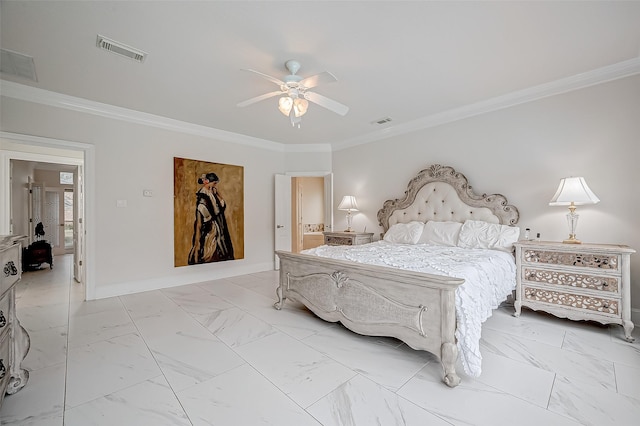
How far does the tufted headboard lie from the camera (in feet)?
12.2

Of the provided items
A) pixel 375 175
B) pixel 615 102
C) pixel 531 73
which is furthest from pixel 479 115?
pixel 375 175

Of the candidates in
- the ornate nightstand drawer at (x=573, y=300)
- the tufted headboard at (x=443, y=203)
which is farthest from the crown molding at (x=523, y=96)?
the ornate nightstand drawer at (x=573, y=300)

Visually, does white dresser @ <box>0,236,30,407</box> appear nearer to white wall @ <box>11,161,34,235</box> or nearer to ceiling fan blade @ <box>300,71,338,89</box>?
ceiling fan blade @ <box>300,71,338,89</box>

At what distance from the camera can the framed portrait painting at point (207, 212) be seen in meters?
4.56

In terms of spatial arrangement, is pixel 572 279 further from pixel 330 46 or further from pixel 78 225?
pixel 78 225

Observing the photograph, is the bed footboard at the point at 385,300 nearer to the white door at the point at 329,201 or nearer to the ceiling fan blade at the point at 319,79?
the ceiling fan blade at the point at 319,79

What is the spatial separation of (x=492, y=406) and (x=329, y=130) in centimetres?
438

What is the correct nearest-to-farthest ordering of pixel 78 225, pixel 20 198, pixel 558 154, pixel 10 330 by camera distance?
pixel 10 330, pixel 558 154, pixel 78 225, pixel 20 198

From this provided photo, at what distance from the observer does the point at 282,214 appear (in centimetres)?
581

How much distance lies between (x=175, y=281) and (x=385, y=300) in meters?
3.69

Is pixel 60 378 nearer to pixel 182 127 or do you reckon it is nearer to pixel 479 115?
pixel 182 127

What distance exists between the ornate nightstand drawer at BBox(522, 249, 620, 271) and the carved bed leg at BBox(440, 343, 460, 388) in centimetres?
185

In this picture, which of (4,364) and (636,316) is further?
(636,316)

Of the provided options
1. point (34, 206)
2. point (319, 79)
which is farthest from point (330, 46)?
point (34, 206)
